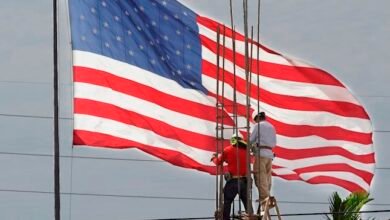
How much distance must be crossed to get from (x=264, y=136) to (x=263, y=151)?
1.16ft

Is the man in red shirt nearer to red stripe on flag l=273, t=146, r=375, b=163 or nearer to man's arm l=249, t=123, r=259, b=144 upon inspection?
man's arm l=249, t=123, r=259, b=144

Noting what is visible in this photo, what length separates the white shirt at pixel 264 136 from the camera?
82.9 ft

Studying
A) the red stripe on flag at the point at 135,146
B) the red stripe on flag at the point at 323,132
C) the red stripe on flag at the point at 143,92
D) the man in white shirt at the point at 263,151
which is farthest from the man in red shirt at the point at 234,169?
the red stripe on flag at the point at 323,132

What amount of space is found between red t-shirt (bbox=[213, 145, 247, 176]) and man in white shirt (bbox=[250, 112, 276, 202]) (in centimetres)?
27

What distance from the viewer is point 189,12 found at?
89.8 ft

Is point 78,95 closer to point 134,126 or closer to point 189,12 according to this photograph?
point 134,126

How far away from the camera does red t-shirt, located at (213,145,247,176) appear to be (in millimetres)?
25203

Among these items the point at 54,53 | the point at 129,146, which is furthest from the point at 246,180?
the point at 54,53

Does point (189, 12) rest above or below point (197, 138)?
above

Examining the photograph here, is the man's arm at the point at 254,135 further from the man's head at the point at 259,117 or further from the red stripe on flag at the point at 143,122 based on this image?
the red stripe on flag at the point at 143,122

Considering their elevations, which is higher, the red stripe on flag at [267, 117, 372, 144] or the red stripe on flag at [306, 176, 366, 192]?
the red stripe on flag at [267, 117, 372, 144]

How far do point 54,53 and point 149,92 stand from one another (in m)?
2.38

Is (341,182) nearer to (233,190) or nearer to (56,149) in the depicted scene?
(233,190)

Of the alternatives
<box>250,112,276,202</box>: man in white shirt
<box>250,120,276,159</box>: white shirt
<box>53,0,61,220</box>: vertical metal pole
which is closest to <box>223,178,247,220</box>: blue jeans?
<box>250,112,276,202</box>: man in white shirt
